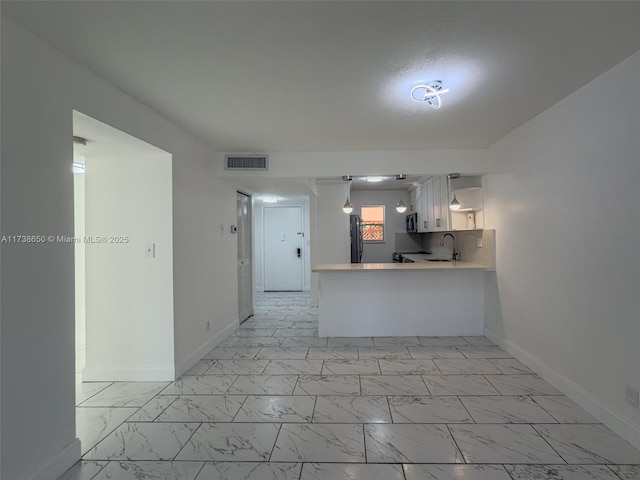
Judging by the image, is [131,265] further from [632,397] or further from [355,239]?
[355,239]

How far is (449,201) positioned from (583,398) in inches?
113

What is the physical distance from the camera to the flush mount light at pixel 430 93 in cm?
243

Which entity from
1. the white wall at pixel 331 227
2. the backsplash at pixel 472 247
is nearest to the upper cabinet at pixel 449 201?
the backsplash at pixel 472 247

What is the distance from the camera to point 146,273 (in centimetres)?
319

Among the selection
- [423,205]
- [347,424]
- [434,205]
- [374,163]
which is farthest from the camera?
[423,205]

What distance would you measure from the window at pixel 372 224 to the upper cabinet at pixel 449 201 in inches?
81.6

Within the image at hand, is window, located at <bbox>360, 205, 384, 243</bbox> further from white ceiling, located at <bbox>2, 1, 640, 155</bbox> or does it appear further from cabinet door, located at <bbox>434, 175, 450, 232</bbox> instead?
white ceiling, located at <bbox>2, 1, 640, 155</bbox>

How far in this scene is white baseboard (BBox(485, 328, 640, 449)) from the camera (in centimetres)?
216

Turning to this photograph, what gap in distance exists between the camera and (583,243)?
255 cm

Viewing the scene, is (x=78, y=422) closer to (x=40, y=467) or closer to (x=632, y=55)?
(x=40, y=467)

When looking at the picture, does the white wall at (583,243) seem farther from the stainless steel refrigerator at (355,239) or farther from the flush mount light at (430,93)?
the stainless steel refrigerator at (355,239)

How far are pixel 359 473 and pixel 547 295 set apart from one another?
7.46ft

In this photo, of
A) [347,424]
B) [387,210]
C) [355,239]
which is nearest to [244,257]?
[355,239]

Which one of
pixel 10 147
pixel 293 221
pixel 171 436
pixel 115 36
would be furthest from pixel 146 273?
pixel 293 221
